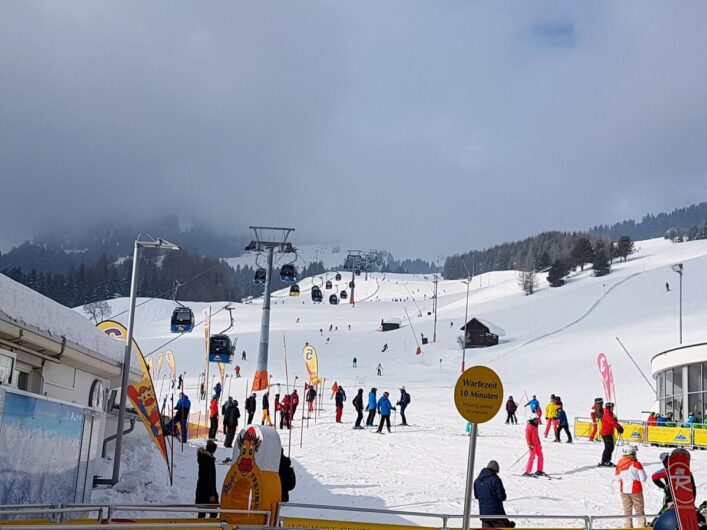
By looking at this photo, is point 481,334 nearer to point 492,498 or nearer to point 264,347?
point 264,347

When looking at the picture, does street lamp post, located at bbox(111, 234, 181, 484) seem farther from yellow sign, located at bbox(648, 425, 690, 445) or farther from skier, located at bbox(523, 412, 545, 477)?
yellow sign, located at bbox(648, 425, 690, 445)

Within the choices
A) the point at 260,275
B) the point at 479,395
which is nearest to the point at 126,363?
the point at 479,395

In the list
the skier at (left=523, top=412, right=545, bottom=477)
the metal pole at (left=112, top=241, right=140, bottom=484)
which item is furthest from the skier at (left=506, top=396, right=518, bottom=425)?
the metal pole at (left=112, top=241, right=140, bottom=484)

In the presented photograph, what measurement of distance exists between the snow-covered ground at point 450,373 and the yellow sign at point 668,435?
1.64 metres

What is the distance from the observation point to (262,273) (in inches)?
1609

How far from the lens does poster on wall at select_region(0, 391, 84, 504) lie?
8039 millimetres

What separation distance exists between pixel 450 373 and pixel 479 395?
43199 millimetres

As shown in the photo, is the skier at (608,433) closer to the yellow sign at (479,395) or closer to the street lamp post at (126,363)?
the street lamp post at (126,363)

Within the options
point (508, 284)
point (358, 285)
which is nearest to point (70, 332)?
point (508, 284)

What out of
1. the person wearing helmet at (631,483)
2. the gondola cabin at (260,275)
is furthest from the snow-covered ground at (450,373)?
the gondola cabin at (260,275)

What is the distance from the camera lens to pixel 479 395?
258 inches

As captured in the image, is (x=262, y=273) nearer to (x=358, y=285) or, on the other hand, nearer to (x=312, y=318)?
(x=312, y=318)

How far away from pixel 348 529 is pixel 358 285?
189 meters

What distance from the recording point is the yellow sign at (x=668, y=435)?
22.2 meters
